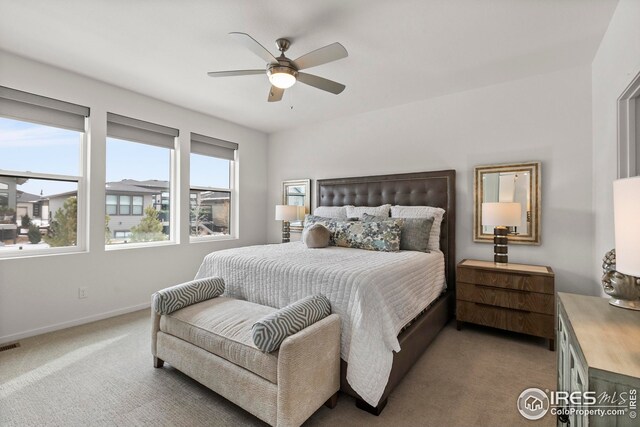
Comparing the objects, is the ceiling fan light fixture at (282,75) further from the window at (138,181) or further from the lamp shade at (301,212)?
the lamp shade at (301,212)

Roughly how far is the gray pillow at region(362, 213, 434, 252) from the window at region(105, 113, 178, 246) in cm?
309

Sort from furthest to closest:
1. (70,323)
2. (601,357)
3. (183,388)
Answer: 1. (70,323)
2. (183,388)
3. (601,357)

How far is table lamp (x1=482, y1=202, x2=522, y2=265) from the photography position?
9.23 ft

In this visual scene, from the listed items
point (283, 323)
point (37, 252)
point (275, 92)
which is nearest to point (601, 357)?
point (283, 323)

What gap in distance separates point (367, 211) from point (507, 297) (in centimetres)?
168

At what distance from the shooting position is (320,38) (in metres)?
2.36

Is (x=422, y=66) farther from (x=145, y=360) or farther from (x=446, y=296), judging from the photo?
(x=145, y=360)

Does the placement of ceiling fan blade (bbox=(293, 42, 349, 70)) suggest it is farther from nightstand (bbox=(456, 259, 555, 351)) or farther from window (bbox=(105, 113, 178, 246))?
window (bbox=(105, 113, 178, 246))

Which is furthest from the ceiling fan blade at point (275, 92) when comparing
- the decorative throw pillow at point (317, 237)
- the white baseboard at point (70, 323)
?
the white baseboard at point (70, 323)

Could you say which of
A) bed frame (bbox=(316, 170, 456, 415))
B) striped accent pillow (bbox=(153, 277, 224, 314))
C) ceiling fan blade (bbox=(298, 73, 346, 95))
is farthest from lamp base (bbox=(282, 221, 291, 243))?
ceiling fan blade (bbox=(298, 73, 346, 95))

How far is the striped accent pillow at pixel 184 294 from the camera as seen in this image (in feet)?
6.80

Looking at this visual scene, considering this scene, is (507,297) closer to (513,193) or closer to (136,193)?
(513,193)

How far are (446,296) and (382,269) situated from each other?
1.49 meters

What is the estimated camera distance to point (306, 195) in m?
4.72
